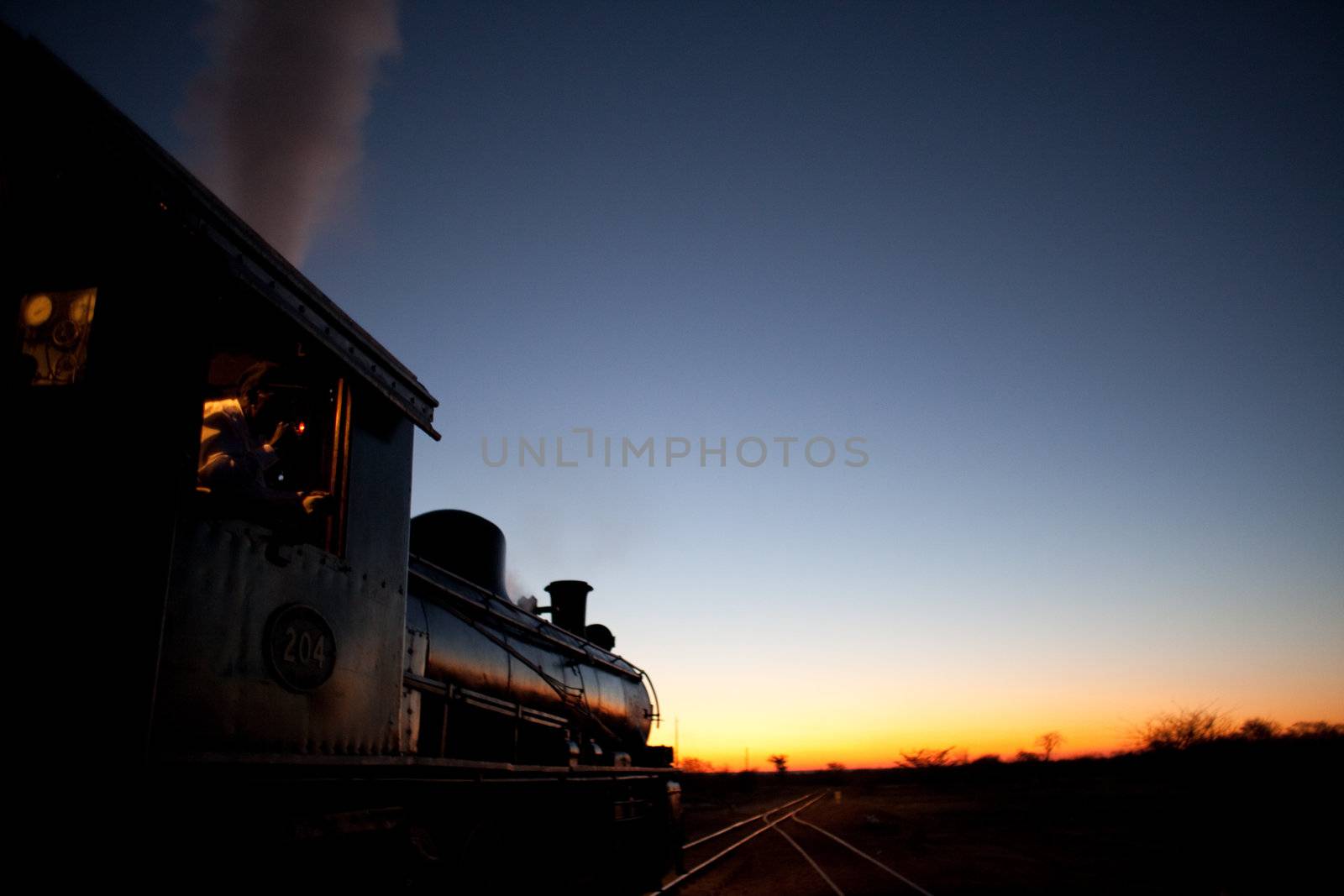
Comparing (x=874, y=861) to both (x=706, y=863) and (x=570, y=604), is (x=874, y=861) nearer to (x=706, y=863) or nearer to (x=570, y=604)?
(x=706, y=863)

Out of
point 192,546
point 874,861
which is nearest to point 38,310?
→ point 192,546

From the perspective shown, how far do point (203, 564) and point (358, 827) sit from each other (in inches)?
53.5

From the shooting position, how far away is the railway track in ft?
38.9

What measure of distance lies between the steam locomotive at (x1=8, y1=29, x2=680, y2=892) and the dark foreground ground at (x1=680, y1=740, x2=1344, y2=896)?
884 centimetres

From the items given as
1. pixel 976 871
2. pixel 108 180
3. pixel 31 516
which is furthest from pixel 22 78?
pixel 976 871

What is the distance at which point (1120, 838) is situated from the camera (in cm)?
2189

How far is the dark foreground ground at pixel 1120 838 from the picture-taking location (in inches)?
514

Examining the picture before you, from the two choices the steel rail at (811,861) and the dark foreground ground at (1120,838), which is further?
the dark foreground ground at (1120,838)

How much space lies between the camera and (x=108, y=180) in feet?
8.58

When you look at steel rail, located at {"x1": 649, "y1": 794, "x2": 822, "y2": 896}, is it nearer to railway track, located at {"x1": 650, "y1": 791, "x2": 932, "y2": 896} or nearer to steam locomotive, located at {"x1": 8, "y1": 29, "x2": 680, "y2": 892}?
railway track, located at {"x1": 650, "y1": 791, "x2": 932, "y2": 896}

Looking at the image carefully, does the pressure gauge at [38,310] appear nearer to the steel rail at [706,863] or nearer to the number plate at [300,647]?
the number plate at [300,647]

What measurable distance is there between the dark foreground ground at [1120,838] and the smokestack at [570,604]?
3965mm

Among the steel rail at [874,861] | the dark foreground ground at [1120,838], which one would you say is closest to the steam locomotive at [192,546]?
the dark foreground ground at [1120,838]

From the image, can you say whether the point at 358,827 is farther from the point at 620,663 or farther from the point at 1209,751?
the point at 1209,751
